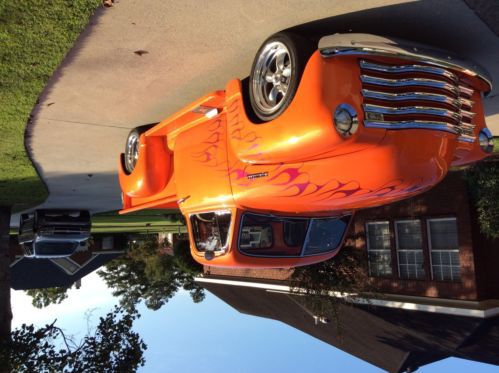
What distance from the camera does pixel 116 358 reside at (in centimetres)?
864

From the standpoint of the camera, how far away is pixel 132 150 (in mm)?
7418

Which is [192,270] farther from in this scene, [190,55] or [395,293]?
[190,55]

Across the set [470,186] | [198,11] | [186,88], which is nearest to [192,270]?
[470,186]

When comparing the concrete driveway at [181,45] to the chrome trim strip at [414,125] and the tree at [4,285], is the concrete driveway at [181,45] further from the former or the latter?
the tree at [4,285]

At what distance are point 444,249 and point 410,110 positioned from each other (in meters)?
8.11

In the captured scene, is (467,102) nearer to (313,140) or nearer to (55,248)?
(313,140)

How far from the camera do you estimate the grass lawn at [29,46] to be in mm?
4547

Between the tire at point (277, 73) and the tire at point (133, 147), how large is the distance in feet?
9.52

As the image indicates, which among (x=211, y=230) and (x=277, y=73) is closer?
(x=277, y=73)

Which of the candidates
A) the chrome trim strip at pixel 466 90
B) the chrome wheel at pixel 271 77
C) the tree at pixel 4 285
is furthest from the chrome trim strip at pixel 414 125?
the tree at pixel 4 285

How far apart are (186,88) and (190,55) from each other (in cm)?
89

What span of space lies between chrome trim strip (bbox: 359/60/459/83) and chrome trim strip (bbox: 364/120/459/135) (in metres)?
0.52

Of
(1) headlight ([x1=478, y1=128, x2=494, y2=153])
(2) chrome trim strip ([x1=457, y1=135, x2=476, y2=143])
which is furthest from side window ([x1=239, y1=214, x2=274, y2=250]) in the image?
(1) headlight ([x1=478, y1=128, x2=494, y2=153])

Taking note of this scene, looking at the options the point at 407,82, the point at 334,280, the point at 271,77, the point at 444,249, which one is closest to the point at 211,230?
the point at 271,77
